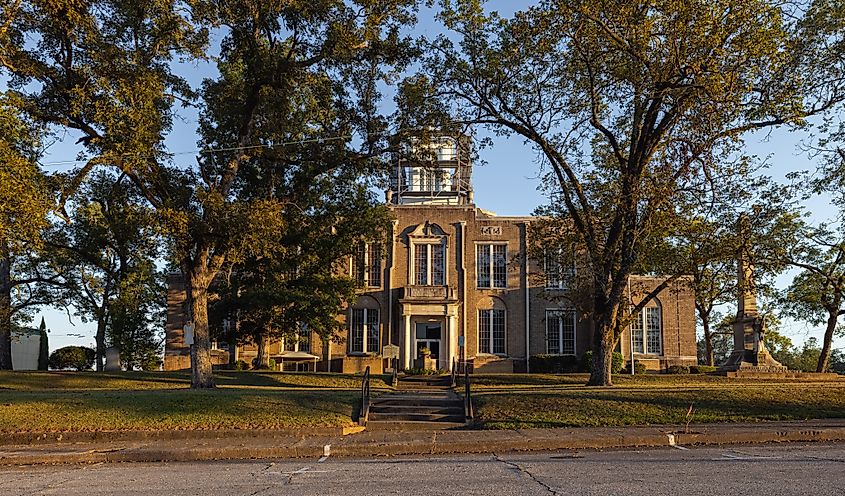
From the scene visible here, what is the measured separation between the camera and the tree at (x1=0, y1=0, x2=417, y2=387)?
20797 millimetres

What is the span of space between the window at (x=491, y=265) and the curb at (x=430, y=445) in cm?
2889

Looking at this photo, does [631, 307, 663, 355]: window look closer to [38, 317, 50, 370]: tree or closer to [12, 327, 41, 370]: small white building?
[38, 317, 50, 370]: tree

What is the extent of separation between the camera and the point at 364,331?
42875 mm

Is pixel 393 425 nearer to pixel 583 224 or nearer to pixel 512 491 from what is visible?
pixel 512 491

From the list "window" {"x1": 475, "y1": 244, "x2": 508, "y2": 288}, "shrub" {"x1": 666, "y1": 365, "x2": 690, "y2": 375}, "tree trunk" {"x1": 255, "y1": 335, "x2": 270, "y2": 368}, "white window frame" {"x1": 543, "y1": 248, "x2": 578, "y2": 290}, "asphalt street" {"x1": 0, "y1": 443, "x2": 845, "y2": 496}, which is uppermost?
"window" {"x1": 475, "y1": 244, "x2": 508, "y2": 288}

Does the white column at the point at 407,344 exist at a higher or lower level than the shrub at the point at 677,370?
higher

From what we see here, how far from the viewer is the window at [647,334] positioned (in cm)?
4378

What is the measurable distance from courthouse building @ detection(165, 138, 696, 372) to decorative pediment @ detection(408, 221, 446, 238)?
0.18 feet

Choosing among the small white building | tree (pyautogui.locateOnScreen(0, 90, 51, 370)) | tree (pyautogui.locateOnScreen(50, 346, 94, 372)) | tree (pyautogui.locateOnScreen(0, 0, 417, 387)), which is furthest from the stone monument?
the small white building

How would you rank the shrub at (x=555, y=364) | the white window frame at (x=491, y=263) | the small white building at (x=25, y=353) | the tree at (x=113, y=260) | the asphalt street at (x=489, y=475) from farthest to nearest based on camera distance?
the small white building at (x=25, y=353), the white window frame at (x=491, y=263), the shrub at (x=555, y=364), the tree at (x=113, y=260), the asphalt street at (x=489, y=475)

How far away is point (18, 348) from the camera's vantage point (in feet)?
153

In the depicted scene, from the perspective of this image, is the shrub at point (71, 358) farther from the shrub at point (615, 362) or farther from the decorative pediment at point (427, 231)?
the shrub at point (615, 362)

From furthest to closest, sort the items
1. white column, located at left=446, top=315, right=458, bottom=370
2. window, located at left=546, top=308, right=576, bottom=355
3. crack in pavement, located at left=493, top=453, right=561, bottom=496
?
window, located at left=546, top=308, right=576, bottom=355
white column, located at left=446, top=315, right=458, bottom=370
crack in pavement, located at left=493, top=453, right=561, bottom=496

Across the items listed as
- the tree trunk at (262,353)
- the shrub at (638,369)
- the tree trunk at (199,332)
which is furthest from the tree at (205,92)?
the shrub at (638,369)
